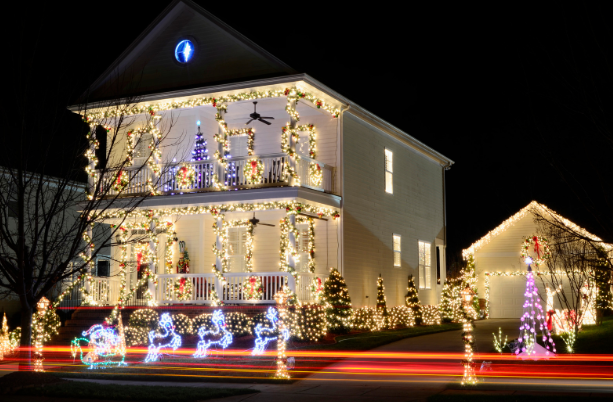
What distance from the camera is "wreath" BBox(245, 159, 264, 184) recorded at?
20734 millimetres

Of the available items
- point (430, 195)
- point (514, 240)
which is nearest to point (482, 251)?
point (514, 240)

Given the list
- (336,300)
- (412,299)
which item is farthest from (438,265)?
(336,300)

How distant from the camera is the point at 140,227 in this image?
2369cm

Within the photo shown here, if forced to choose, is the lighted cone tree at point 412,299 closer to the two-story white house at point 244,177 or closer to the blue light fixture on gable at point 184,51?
the two-story white house at point 244,177

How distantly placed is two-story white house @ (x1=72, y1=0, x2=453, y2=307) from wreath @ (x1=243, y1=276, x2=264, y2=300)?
43 mm

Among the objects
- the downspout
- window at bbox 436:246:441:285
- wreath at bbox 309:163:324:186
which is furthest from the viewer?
window at bbox 436:246:441:285

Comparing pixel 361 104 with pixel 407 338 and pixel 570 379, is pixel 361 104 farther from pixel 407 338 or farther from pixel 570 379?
pixel 570 379

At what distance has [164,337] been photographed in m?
20.1

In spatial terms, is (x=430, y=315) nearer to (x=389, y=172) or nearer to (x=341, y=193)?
(x=389, y=172)

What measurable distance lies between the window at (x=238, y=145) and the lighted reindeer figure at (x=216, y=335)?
21.8ft

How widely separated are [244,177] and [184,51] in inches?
210

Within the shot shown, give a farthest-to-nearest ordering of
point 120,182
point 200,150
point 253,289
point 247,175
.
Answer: point 200,150 → point 247,175 → point 253,289 → point 120,182

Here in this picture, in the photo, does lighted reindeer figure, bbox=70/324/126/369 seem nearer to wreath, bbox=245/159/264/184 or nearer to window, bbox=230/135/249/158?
wreath, bbox=245/159/264/184

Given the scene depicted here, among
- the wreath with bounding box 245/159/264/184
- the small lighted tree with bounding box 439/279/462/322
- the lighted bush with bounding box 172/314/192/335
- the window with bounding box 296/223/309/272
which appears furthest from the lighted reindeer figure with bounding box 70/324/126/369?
the small lighted tree with bounding box 439/279/462/322
